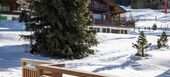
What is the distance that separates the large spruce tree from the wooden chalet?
99.7 feet

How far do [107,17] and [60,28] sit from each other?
134 ft

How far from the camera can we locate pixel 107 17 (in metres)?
61.8

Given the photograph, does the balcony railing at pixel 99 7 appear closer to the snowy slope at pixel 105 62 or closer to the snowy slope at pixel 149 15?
the snowy slope at pixel 105 62

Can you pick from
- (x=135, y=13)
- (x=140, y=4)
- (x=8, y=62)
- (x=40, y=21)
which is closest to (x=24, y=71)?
(x=8, y=62)

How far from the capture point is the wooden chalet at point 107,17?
54.7 metres

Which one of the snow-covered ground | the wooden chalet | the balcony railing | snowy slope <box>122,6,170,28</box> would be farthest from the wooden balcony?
snowy slope <box>122,6,170,28</box>

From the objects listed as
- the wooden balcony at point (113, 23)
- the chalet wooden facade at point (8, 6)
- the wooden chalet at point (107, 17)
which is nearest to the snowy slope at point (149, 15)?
the wooden chalet at point (107, 17)

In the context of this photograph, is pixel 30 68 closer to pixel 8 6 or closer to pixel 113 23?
pixel 113 23

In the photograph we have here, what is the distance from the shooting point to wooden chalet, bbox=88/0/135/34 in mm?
54719

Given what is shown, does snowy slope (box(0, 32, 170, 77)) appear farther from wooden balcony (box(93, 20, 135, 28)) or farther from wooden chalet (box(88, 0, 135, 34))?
wooden balcony (box(93, 20, 135, 28))

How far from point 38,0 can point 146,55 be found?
673cm

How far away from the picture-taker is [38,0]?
21.6 metres

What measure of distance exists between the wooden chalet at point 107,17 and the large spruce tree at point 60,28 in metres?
30.4

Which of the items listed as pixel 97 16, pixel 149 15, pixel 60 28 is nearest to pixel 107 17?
pixel 97 16
